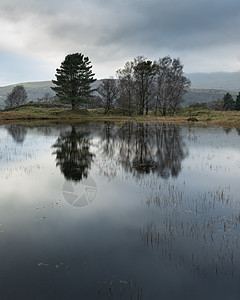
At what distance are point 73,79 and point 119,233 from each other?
73968mm

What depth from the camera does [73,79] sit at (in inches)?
2923

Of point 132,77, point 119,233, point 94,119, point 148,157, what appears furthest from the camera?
point 132,77

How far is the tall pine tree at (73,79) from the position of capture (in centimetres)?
7262

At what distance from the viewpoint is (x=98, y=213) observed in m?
8.53

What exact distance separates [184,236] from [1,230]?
5.91m

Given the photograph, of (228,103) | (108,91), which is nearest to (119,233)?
(108,91)

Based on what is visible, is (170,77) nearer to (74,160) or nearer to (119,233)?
(74,160)

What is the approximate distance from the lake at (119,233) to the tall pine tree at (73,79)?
6304cm

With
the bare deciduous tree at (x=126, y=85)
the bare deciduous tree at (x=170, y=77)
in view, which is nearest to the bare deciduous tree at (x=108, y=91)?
the bare deciduous tree at (x=126, y=85)

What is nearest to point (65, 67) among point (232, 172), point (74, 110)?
point (74, 110)

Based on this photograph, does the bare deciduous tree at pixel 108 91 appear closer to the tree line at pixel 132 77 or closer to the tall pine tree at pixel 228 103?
the tree line at pixel 132 77

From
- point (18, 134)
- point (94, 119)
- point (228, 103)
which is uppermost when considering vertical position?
point (228, 103)

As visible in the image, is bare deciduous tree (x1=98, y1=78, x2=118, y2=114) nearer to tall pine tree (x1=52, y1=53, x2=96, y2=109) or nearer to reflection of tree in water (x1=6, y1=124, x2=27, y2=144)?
tall pine tree (x1=52, y1=53, x2=96, y2=109)

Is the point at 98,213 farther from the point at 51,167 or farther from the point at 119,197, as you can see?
the point at 51,167
